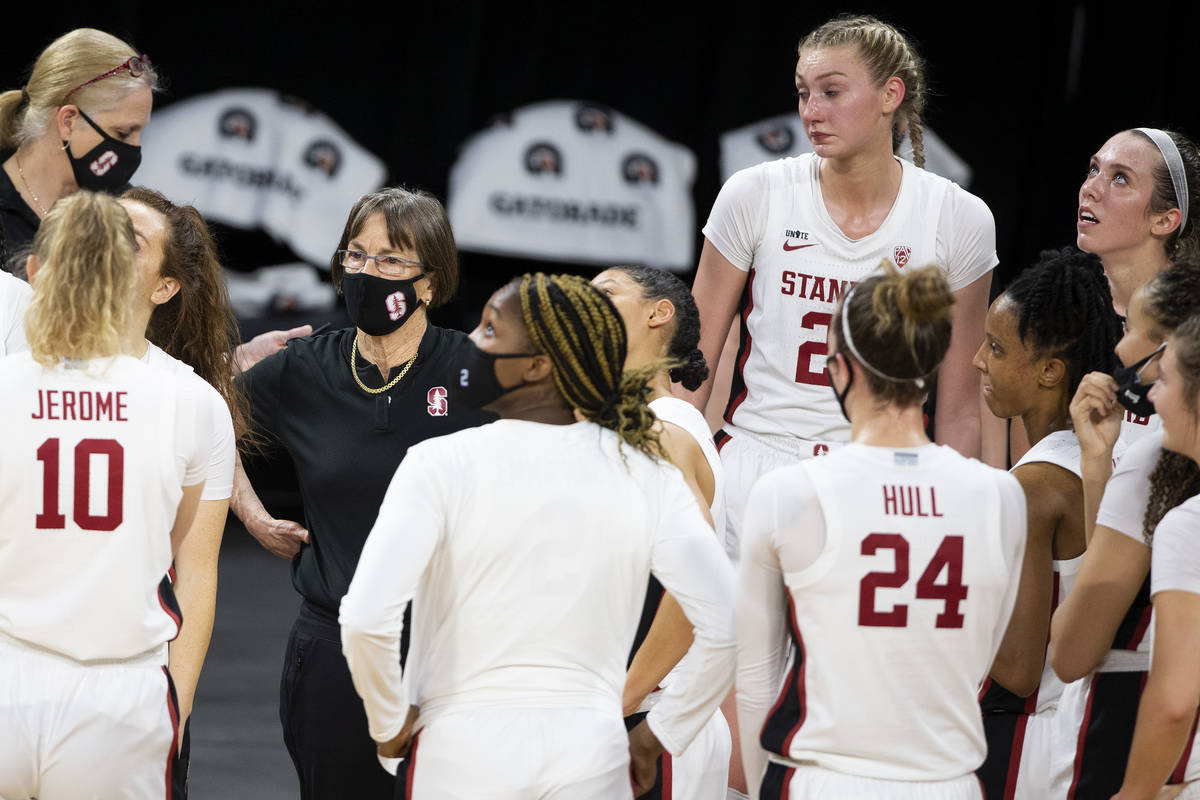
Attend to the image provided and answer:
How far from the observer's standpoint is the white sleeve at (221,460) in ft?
9.84

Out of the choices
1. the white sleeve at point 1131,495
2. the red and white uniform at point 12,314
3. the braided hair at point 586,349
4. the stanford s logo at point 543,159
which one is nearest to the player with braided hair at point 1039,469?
the white sleeve at point 1131,495

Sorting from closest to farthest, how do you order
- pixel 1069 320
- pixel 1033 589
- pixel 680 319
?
1. pixel 1033 589
2. pixel 1069 320
3. pixel 680 319

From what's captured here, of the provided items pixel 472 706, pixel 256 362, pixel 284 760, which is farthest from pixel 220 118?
pixel 472 706

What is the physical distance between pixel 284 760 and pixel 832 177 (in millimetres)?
3113

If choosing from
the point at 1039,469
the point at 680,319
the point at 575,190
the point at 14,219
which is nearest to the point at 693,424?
the point at 680,319

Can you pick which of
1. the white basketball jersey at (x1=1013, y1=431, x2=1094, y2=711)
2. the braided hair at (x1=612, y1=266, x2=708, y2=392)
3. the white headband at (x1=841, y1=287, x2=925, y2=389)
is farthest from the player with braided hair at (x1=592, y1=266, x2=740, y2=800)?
the white basketball jersey at (x1=1013, y1=431, x2=1094, y2=711)

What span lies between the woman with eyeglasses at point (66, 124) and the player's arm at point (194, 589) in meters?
1.18

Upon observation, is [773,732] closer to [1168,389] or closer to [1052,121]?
[1168,389]

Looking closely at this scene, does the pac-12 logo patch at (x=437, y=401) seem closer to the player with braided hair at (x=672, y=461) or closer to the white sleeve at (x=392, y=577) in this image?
the player with braided hair at (x=672, y=461)

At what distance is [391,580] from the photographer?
2355 mm

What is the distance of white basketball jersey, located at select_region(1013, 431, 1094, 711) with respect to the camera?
3115 millimetres

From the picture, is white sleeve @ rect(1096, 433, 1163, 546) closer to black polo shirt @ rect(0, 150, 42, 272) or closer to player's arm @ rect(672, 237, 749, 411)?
player's arm @ rect(672, 237, 749, 411)

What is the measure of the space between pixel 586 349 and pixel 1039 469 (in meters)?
1.15

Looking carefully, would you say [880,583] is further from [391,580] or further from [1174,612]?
[391,580]
